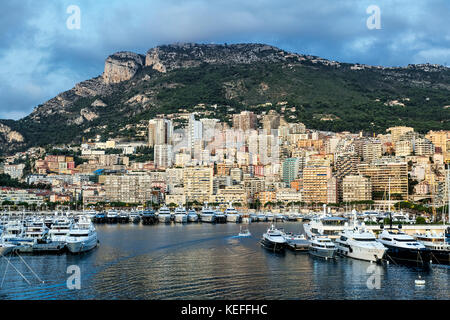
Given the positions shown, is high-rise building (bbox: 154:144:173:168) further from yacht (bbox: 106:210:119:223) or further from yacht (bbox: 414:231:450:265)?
yacht (bbox: 414:231:450:265)

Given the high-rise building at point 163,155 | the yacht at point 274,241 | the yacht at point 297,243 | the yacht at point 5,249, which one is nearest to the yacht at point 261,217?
the yacht at point 274,241

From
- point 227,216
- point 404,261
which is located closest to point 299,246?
point 404,261

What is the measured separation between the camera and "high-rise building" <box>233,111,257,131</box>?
17112cm

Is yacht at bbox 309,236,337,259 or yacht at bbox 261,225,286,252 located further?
yacht at bbox 261,225,286,252

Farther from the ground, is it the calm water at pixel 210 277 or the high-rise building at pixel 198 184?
the high-rise building at pixel 198 184

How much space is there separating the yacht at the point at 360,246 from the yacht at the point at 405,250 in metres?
1.20

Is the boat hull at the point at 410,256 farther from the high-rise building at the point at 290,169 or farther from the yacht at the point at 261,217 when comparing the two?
the high-rise building at the point at 290,169

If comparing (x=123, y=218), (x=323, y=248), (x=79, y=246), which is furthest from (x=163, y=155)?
(x=323, y=248)

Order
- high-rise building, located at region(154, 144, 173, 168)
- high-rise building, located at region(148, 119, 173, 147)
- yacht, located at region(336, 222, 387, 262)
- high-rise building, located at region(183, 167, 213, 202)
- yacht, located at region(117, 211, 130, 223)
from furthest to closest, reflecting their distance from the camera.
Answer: high-rise building, located at region(148, 119, 173, 147), high-rise building, located at region(154, 144, 173, 168), high-rise building, located at region(183, 167, 213, 202), yacht, located at region(117, 211, 130, 223), yacht, located at region(336, 222, 387, 262)

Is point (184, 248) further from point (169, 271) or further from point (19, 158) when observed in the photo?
point (19, 158)

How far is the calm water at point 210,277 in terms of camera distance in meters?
28.6

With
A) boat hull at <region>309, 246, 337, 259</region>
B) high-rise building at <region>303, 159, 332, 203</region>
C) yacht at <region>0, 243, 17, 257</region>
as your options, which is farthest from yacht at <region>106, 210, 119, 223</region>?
boat hull at <region>309, 246, 337, 259</region>

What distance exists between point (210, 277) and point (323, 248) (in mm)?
12211

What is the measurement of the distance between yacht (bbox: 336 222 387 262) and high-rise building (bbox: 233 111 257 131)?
12741 cm
